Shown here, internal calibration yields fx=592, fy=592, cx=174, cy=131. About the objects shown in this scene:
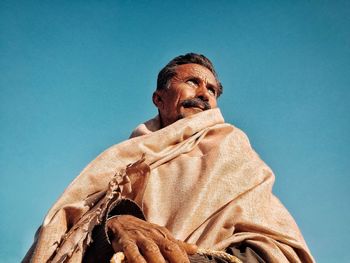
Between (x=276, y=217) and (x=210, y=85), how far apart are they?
67.7 inches

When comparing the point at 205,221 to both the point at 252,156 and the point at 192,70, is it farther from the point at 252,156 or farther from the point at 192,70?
the point at 192,70

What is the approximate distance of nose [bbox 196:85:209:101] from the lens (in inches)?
205

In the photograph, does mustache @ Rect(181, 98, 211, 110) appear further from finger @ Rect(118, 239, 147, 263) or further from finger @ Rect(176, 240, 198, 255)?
finger @ Rect(118, 239, 147, 263)

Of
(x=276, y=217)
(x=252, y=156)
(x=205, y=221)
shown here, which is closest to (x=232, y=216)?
(x=205, y=221)

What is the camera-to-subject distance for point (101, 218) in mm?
3268

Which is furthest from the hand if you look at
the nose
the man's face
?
the nose

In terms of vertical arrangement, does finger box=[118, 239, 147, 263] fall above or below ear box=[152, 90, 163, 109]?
below

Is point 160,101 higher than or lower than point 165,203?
higher

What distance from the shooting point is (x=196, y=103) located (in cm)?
509

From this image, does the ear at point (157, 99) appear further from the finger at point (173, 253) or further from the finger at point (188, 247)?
the finger at point (173, 253)

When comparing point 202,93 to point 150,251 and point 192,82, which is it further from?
point 150,251

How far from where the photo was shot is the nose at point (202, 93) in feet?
17.1

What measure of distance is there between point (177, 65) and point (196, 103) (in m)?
0.60

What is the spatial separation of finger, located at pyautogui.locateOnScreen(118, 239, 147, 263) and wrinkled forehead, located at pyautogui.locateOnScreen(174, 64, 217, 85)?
2599 mm
